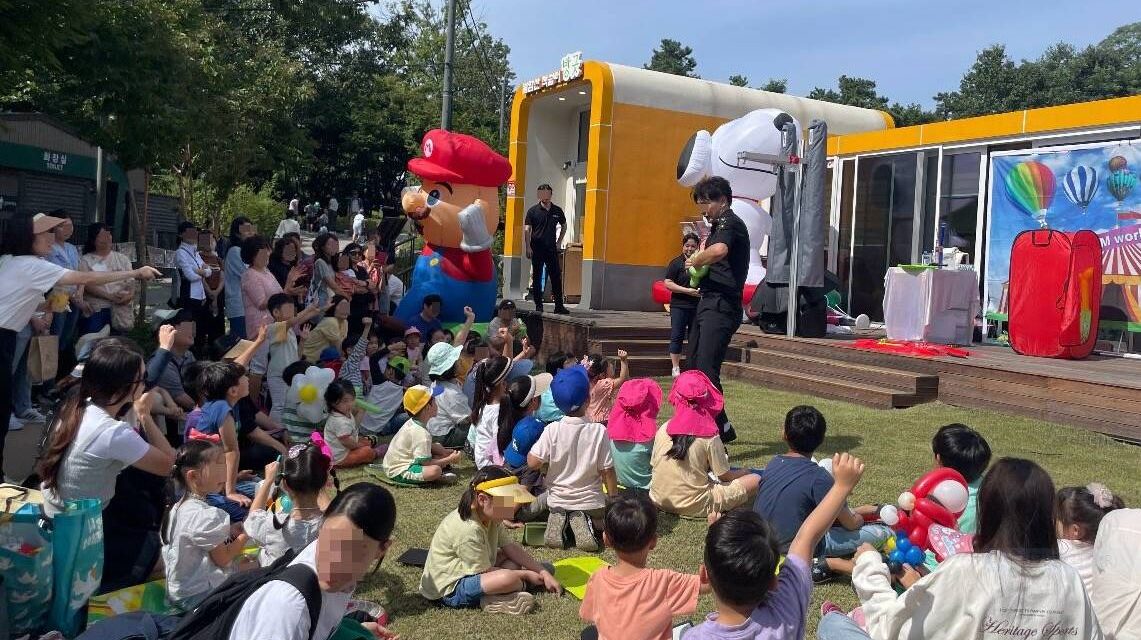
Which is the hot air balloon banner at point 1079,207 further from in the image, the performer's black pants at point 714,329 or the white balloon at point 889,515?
the white balloon at point 889,515

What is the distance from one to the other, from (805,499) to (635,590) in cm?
133

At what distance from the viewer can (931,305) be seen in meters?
10.2

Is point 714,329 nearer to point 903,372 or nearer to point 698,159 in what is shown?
point 903,372

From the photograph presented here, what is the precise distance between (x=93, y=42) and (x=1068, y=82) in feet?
145

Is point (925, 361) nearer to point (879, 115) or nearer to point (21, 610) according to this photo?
point (21, 610)

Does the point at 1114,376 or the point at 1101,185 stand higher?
the point at 1101,185

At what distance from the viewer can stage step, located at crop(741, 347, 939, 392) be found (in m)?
8.78

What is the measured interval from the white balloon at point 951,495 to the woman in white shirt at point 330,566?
2844mm

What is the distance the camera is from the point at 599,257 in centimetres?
1430

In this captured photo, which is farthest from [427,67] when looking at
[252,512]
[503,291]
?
[252,512]

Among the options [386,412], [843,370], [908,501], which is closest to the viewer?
[908,501]

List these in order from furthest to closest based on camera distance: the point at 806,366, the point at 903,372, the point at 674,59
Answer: the point at 674,59, the point at 806,366, the point at 903,372

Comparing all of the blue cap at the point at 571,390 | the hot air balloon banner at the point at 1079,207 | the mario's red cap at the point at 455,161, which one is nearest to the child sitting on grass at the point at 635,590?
the blue cap at the point at 571,390

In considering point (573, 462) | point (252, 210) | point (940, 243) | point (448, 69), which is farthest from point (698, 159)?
point (252, 210)
